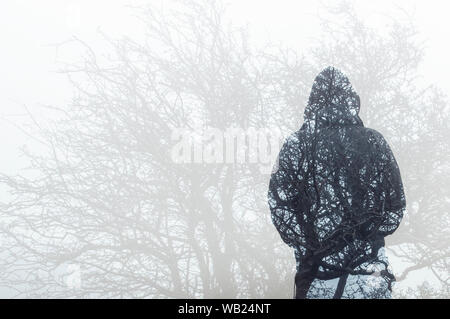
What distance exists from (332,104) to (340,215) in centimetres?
112

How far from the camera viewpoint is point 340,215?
425 centimetres

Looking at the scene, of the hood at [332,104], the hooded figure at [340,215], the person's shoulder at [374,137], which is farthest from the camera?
the hood at [332,104]

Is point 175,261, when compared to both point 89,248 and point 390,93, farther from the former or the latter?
point 390,93

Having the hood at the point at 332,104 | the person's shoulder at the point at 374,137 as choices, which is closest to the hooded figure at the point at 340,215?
the person's shoulder at the point at 374,137

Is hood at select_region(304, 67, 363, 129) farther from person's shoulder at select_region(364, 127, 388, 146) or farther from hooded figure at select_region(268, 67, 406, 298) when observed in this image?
hooded figure at select_region(268, 67, 406, 298)

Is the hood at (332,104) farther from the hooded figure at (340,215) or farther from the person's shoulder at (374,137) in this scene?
the hooded figure at (340,215)

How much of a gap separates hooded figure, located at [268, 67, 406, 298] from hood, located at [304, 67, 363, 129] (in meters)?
0.37

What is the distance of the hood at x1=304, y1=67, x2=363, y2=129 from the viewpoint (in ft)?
15.3

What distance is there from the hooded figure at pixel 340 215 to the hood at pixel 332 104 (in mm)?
370

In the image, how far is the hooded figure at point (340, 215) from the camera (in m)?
4.23

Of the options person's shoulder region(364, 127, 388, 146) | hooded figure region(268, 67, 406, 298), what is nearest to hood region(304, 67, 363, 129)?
person's shoulder region(364, 127, 388, 146)

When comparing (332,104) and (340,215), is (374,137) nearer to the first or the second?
(332,104)

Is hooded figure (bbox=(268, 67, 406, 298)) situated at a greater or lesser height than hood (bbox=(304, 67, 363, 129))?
lesser
